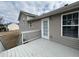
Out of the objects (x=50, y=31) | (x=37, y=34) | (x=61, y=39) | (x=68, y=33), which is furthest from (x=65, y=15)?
(x=37, y=34)

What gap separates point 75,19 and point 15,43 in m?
6.36

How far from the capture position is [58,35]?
7.29 m

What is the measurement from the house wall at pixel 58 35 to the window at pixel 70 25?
35 centimetres

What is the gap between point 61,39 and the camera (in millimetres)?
6898

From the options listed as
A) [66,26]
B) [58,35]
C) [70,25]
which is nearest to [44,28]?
[58,35]

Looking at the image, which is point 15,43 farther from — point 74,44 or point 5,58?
point 74,44

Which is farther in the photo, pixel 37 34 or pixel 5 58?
pixel 37 34

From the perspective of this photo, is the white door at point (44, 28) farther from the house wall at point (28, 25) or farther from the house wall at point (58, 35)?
the house wall at point (58, 35)

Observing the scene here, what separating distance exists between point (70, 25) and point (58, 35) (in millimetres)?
1548

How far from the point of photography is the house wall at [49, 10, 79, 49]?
18.9 ft

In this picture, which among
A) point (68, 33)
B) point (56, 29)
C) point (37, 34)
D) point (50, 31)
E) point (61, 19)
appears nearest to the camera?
point (68, 33)

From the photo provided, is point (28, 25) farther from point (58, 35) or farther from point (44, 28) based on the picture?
point (58, 35)

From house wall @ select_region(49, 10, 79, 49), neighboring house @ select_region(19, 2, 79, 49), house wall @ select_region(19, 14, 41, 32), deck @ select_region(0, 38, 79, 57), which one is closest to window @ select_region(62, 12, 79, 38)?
neighboring house @ select_region(19, 2, 79, 49)

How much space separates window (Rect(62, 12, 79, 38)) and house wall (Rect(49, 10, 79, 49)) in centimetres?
35
